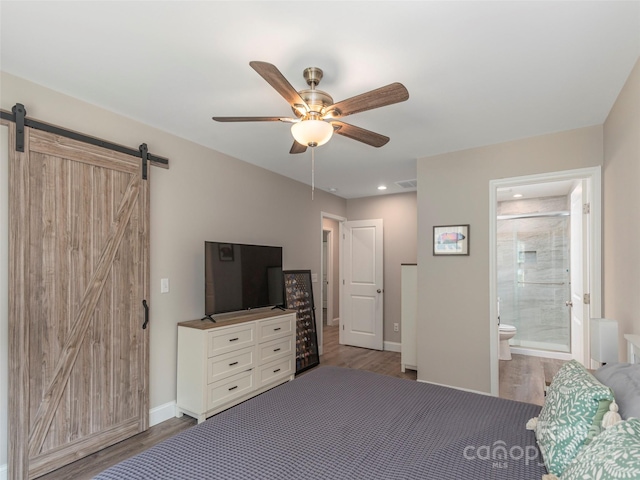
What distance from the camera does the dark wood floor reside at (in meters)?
2.37

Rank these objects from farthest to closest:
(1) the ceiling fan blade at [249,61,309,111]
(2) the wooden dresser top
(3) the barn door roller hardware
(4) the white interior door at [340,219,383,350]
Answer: (4) the white interior door at [340,219,383,350] → (2) the wooden dresser top → (3) the barn door roller hardware → (1) the ceiling fan blade at [249,61,309,111]

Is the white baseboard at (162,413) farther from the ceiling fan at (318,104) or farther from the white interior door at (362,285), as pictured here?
the white interior door at (362,285)

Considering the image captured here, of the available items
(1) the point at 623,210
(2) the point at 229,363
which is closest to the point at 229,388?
(2) the point at 229,363

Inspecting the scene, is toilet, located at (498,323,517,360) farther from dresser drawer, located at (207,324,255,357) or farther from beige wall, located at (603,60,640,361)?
dresser drawer, located at (207,324,255,357)

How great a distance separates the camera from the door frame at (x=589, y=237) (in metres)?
2.92

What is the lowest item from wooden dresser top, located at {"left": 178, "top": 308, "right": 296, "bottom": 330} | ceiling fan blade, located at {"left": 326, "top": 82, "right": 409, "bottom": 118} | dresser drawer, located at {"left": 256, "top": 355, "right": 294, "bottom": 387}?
dresser drawer, located at {"left": 256, "top": 355, "right": 294, "bottom": 387}

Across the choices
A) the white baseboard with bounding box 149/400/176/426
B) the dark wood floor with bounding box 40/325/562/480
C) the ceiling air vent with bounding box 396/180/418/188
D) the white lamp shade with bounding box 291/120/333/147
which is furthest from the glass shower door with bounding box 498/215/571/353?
the white baseboard with bounding box 149/400/176/426

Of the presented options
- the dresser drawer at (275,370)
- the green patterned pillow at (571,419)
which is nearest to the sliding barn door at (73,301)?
the dresser drawer at (275,370)

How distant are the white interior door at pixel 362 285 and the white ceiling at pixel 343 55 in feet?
9.70

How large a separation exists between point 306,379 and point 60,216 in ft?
6.64

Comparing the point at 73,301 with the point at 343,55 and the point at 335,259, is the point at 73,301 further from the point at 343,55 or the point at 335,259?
the point at 335,259

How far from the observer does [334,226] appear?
7.38 meters

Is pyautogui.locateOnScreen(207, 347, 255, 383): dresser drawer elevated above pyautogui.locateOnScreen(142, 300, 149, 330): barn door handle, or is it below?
below

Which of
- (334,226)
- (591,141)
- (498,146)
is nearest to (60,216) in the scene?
(498,146)
